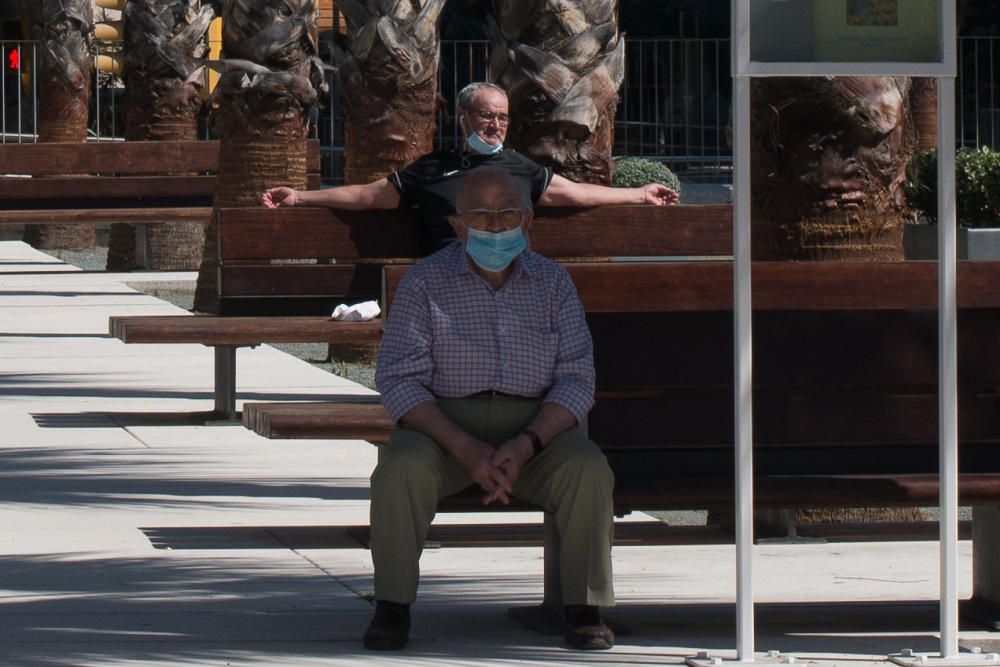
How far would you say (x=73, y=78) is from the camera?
23.2 m

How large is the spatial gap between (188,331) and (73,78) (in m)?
14.9

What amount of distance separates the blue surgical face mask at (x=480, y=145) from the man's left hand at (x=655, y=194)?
850 mm

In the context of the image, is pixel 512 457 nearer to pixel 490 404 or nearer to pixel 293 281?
pixel 490 404

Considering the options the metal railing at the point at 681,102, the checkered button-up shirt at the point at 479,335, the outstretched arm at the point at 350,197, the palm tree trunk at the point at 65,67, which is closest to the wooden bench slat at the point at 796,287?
the checkered button-up shirt at the point at 479,335

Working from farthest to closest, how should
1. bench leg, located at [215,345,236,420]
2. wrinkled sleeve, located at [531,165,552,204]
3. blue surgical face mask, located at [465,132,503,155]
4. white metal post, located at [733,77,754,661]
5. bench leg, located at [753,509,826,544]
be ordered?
bench leg, located at [215,345,236,420] → wrinkled sleeve, located at [531,165,552,204] → blue surgical face mask, located at [465,132,503,155] → bench leg, located at [753,509,826,544] → white metal post, located at [733,77,754,661]

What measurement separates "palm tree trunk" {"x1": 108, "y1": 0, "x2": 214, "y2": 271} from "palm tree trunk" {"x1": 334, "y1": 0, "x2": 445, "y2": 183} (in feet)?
23.3

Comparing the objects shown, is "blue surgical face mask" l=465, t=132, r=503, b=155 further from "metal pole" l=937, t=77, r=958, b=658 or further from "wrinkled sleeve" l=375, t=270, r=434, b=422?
"metal pole" l=937, t=77, r=958, b=658

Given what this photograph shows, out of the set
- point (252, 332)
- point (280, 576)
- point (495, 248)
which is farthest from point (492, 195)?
point (252, 332)

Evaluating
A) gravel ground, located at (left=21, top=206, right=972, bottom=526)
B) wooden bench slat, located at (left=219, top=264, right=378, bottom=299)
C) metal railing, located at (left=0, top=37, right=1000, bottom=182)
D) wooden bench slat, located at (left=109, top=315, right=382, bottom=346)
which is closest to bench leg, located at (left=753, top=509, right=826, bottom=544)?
gravel ground, located at (left=21, top=206, right=972, bottom=526)

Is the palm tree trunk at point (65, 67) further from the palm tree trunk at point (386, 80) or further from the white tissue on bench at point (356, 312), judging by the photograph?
the white tissue on bench at point (356, 312)

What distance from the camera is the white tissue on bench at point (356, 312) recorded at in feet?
29.7

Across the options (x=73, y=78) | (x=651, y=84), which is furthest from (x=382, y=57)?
(x=651, y=84)

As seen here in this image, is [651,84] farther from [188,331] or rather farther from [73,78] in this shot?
[188,331]

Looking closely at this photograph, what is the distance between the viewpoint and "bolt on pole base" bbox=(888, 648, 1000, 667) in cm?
512
